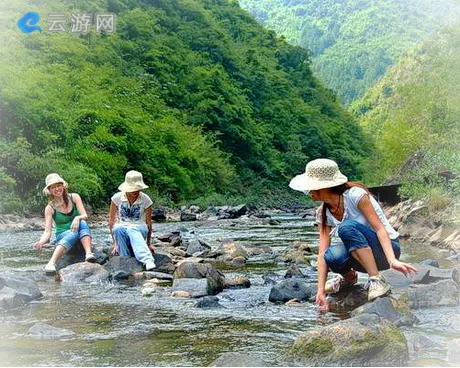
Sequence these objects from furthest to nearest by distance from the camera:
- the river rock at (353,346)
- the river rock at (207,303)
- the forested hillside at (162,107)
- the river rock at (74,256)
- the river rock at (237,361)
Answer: the forested hillside at (162,107) < the river rock at (74,256) < the river rock at (207,303) < the river rock at (353,346) < the river rock at (237,361)

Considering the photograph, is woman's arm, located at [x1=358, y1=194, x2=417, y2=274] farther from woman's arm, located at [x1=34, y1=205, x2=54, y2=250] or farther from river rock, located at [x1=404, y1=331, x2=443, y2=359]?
woman's arm, located at [x1=34, y1=205, x2=54, y2=250]

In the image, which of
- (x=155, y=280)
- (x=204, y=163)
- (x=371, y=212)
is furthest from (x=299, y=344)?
(x=204, y=163)

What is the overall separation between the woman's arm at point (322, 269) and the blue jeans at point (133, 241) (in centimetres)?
287

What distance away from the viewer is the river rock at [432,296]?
5.04 meters

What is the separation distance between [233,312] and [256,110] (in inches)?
2055

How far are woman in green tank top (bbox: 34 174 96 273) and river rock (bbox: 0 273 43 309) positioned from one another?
4.95 feet

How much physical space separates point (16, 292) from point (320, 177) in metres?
2.73

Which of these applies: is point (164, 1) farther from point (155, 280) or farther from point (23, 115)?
point (155, 280)

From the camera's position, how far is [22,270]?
25.2ft

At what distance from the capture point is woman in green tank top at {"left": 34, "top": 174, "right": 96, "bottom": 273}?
735 centimetres

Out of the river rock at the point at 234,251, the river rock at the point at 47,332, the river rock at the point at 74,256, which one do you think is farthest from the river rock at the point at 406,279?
the river rock at the point at 74,256

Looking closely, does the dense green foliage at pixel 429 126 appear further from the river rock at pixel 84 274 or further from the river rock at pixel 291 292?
the river rock at pixel 84 274

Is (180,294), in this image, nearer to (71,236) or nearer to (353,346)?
(71,236)

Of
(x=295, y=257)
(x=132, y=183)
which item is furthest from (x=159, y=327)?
(x=295, y=257)
